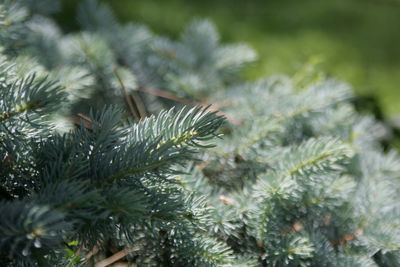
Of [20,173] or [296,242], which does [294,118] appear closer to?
[296,242]

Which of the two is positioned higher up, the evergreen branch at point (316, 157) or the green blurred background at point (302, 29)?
the evergreen branch at point (316, 157)

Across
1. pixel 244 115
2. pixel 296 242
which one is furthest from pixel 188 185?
pixel 244 115

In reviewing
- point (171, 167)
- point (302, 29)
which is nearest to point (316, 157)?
point (171, 167)

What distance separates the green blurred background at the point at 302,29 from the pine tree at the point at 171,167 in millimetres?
991

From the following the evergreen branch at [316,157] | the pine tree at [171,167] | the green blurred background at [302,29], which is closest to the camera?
the pine tree at [171,167]

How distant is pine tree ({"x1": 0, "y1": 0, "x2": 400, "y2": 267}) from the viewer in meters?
0.57

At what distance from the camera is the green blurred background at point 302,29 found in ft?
7.41

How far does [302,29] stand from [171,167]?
2.01 meters

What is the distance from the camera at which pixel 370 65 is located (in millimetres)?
2352

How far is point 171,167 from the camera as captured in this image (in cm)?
76

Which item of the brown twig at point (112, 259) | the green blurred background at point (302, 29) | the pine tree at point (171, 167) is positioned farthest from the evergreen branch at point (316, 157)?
the green blurred background at point (302, 29)

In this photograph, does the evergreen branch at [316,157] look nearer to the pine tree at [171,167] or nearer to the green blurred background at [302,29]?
the pine tree at [171,167]

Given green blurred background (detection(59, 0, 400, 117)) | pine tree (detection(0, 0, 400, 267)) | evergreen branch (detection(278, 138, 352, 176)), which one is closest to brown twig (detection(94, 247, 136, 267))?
pine tree (detection(0, 0, 400, 267))

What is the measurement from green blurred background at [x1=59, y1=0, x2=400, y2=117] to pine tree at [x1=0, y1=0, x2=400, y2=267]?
99 cm
